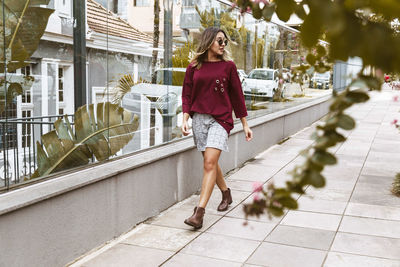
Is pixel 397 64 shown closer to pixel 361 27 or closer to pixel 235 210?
pixel 361 27

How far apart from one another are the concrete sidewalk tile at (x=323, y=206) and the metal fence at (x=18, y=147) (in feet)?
10.7

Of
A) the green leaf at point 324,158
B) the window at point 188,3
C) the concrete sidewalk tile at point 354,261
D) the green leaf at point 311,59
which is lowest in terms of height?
Answer: the concrete sidewalk tile at point 354,261

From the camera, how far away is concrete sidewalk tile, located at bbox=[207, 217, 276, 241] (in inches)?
198

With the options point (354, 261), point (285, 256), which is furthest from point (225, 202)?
point (354, 261)

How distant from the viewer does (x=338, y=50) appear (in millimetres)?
872

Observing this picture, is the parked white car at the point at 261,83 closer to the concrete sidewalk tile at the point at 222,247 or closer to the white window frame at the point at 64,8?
the concrete sidewalk tile at the point at 222,247

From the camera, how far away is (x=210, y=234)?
5027mm

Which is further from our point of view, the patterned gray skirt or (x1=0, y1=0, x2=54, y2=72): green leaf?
the patterned gray skirt

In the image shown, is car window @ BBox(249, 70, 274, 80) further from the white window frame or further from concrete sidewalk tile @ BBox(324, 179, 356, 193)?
the white window frame

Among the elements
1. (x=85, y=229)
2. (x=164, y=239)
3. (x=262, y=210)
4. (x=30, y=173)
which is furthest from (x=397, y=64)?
(x=164, y=239)

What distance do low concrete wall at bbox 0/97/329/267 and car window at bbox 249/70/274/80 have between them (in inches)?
138

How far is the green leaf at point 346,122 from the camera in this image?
1101mm

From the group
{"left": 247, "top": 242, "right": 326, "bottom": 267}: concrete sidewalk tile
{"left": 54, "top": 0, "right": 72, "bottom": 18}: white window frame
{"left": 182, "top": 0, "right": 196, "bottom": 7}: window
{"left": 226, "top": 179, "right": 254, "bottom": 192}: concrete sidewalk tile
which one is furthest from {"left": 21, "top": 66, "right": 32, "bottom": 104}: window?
{"left": 226, "top": 179, "right": 254, "bottom": 192}: concrete sidewalk tile

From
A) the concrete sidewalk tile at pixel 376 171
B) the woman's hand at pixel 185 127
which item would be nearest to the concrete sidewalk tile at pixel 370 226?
the woman's hand at pixel 185 127
